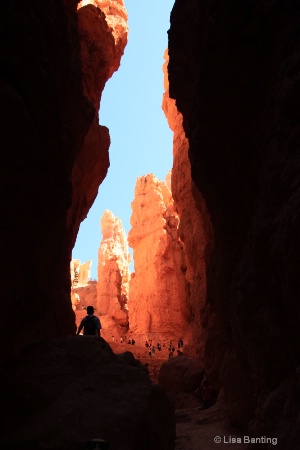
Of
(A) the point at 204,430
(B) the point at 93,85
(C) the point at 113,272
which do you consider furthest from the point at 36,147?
(C) the point at 113,272

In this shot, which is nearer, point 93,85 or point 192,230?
point 93,85

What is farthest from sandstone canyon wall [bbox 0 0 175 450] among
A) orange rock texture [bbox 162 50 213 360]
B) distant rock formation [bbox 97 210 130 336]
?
distant rock formation [bbox 97 210 130 336]

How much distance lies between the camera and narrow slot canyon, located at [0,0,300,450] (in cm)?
476

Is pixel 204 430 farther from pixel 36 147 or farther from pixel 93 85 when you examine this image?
pixel 93 85

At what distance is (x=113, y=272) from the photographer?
5166 centimetres

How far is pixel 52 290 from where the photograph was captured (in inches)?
341

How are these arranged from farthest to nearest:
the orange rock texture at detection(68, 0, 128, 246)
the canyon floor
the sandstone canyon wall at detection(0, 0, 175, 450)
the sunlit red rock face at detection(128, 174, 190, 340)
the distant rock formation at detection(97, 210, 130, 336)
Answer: the distant rock formation at detection(97, 210, 130, 336)
the sunlit red rock face at detection(128, 174, 190, 340)
the orange rock texture at detection(68, 0, 128, 246)
the canyon floor
the sandstone canyon wall at detection(0, 0, 175, 450)

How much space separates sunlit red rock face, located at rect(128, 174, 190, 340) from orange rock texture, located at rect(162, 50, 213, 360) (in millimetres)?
7984

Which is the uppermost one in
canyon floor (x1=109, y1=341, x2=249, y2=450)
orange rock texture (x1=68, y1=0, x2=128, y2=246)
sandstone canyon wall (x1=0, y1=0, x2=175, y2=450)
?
orange rock texture (x1=68, y1=0, x2=128, y2=246)

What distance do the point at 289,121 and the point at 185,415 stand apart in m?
7.70

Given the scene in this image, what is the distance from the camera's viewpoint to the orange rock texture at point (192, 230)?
1630 centimetres

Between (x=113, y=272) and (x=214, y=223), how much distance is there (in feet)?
143

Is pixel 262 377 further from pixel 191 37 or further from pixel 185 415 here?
pixel 191 37

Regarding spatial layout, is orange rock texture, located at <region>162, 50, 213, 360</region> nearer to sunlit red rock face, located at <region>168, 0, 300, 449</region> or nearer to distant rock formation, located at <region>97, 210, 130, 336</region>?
sunlit red rock face, located at <region>168, 0, 300, 449</region>
